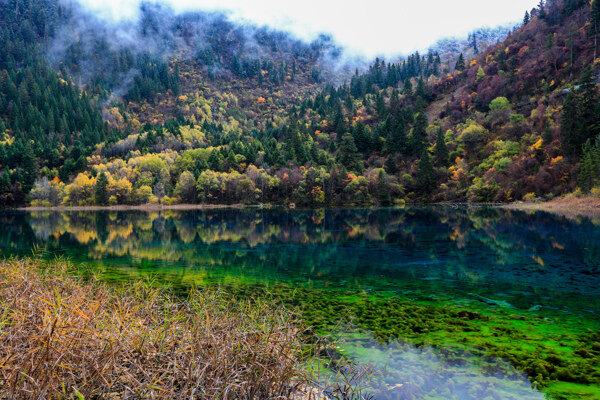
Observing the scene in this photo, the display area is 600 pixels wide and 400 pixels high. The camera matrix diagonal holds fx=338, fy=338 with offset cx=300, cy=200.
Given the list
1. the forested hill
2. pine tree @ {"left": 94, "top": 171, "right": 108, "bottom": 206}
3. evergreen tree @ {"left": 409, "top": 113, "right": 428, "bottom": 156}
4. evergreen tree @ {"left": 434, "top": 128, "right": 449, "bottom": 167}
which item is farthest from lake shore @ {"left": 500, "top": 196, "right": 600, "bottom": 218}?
pine tree @ {"left": 94, "top": 171, "right": 108, "bottom": 206}

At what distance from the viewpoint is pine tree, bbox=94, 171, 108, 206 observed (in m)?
104

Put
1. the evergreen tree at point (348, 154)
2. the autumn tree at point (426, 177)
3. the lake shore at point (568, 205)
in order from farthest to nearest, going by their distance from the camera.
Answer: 1. the evergreen tree at point (348, 154)
2. the autumn tree at point (426, 177)
3. the lake shore at point (568, 205)

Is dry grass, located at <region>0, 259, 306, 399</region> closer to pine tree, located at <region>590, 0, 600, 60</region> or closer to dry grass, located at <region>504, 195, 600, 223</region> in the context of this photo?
dry grass, located at <region>504, 195, 600, 223</region>

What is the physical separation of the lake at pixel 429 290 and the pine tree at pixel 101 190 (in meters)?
79.9

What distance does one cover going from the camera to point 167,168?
4638 inches

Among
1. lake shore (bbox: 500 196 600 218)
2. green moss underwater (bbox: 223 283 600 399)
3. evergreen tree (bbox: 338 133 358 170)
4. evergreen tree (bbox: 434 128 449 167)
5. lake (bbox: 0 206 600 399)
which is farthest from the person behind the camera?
evergreen tree (bbox: 338 133 358 170)

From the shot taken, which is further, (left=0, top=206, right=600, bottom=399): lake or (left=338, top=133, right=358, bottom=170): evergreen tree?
(left=338, top=133, right=358, bottom=170): evergreen tree

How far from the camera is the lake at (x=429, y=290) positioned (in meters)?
7.62

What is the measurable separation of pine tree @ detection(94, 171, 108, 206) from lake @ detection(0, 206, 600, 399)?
3147 inches

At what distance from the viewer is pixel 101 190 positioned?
342 feet

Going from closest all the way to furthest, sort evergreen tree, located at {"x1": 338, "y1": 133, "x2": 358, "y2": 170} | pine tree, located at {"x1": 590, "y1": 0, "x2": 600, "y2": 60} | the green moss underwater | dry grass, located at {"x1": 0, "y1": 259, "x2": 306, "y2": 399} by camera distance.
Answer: dry grass, located at {"x1": 0, "y1": 259, "x2": 306, "y2": 399} → the green moss underwater → pine tree, located at {"x1": 590, "y1": 0, "x2": 600, "y2": 60} → evergreen tree, located at {"x1": 338, "y1": 133, "x2": 358, "y2": 170}

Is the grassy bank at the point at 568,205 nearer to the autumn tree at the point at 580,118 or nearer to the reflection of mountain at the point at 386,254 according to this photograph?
the autumn tree at the point at 580,118

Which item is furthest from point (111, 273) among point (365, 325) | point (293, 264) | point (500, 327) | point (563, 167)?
point (563, 167)

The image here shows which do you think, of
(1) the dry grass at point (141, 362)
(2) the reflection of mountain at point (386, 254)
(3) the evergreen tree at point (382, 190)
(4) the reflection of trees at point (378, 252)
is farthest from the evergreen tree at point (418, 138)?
(1) the dry grass at point (141, 362)
